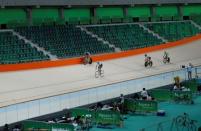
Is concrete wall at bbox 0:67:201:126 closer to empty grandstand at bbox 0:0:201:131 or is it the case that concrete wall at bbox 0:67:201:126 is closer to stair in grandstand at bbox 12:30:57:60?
empty grandstand at bbox 0:0:201:131

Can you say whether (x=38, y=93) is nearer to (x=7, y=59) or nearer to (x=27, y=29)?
(x=7, y=59)

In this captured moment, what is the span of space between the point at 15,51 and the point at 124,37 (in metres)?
14.5

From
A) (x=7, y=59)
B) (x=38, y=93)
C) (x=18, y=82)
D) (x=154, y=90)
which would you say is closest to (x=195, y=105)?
(x=154, y=90)

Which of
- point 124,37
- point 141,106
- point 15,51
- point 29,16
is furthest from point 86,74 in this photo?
point 124,37

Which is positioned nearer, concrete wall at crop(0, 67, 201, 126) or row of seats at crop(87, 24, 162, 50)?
concrete wall at crop(0, 67, 201, 126)

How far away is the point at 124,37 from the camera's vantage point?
4738 cm

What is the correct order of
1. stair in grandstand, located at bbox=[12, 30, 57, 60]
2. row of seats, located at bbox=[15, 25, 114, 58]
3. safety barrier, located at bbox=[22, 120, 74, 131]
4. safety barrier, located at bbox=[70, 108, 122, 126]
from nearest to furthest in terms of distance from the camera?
safety barrier, located at bbox=[22, 120, 74, 131] → safety barrier, located at bbox=[70, 108, 122, 126] → stair in grandstand, located at bbox=[12, 30, 57, 60] → row of seats, located at bbox=[15, 25, 114, 58]

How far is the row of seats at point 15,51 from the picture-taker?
3500 centimetres

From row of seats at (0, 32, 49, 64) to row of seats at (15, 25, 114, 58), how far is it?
64.1 inches

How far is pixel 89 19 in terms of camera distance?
4906 cm

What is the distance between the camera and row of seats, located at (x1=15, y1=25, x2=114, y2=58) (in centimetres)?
3984

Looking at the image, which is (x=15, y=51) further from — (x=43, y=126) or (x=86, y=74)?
(x=43, y=126)

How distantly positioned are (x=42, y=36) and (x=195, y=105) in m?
19.5

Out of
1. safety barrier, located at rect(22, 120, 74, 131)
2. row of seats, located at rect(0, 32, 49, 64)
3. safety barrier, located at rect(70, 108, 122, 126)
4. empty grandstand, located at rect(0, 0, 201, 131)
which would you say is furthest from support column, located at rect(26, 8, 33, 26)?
safety barrier, located at rect(22, 120, 74, 131)
